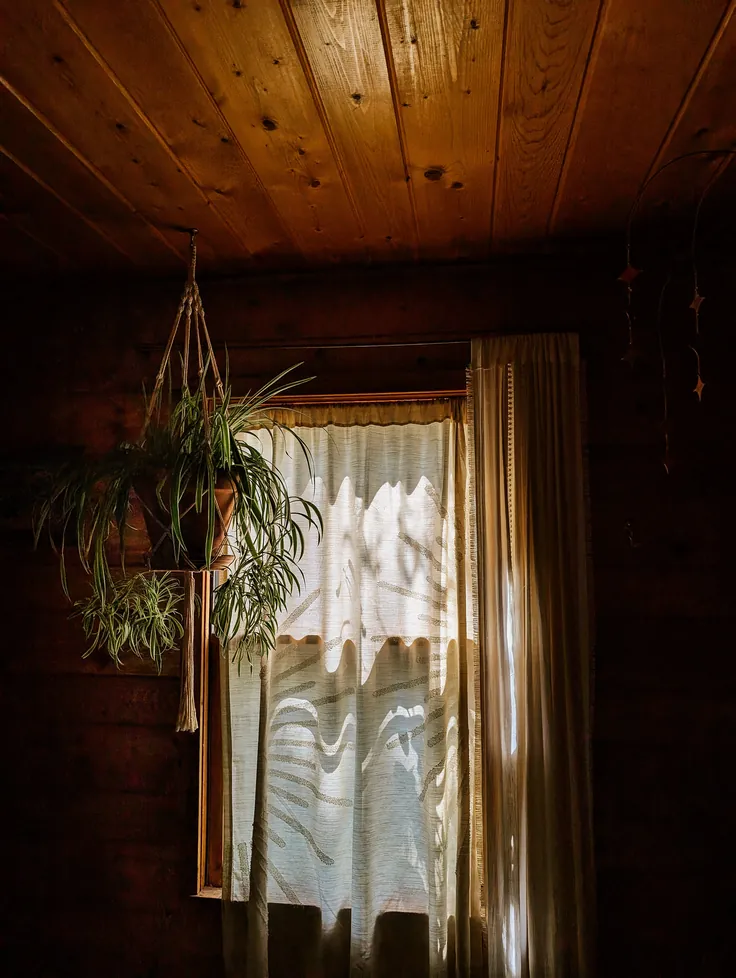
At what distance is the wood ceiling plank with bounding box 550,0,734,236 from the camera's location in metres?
1.25

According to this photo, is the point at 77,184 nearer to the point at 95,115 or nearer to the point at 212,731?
the point at 95,115

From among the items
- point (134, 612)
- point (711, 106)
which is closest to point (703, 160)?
point (711, 106)

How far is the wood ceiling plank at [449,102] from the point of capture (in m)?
1.26

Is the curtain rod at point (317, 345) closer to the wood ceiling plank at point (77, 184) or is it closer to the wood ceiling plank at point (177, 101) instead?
the wood ceiling plank at point (77, 184)

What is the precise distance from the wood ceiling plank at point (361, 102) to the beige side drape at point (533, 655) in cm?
50

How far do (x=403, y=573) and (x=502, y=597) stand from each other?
299 millimetres

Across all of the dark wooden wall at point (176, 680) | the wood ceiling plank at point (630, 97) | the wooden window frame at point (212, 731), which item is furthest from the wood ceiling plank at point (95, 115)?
the wood ceiling plank at point (630, 97)

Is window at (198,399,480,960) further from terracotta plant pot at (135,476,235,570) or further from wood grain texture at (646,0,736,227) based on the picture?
wood grain texture at (646,0,736,227)

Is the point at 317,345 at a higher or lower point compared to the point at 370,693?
higher

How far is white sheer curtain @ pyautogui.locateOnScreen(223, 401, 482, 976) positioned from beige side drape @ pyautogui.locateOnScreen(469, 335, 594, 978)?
3.6 inches

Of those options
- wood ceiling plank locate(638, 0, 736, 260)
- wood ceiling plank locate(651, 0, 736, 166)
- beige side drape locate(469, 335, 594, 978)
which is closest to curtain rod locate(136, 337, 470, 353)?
beige side drape locate(469, 335, 594, 978)

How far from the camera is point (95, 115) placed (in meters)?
1.53

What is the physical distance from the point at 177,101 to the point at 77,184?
46 cm

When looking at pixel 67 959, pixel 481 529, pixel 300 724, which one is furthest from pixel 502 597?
pixel 67 959
